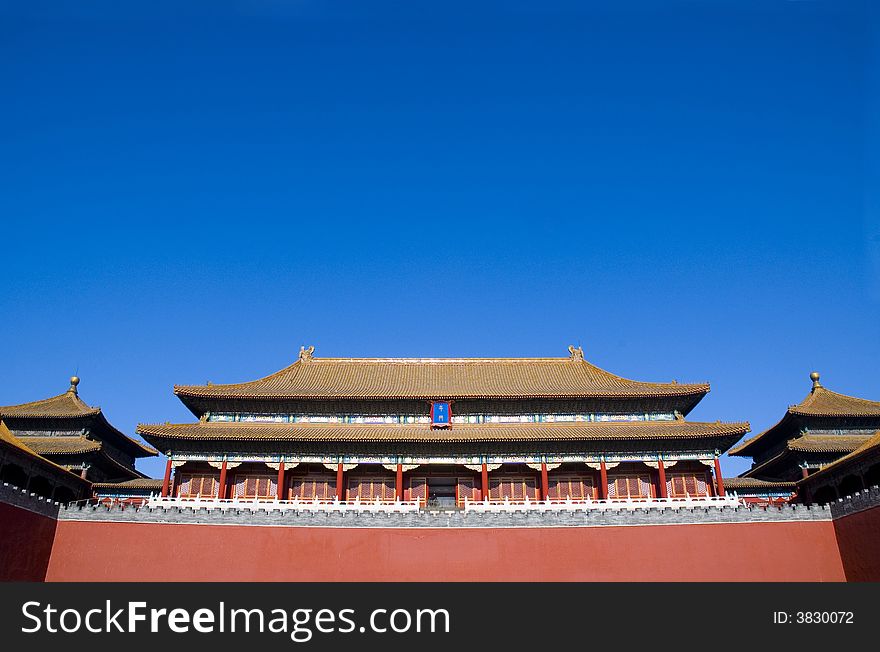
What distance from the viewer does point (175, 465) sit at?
26.4 metres

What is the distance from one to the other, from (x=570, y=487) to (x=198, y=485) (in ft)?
48.2

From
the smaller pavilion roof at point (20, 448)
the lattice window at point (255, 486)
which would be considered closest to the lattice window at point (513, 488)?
the lattice window at point (255, 486)

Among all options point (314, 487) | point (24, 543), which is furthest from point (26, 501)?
point (314, 487)

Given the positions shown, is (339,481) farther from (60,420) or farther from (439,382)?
(60,420)

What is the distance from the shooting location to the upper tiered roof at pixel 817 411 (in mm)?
27578

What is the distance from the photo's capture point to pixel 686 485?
88.2 ft

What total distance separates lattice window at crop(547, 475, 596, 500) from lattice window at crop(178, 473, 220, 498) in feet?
43.1

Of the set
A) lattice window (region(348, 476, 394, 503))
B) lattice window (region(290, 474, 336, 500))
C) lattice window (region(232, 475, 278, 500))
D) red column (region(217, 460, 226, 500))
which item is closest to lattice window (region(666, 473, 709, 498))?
lattice window (region(348, 476, 394, 503))

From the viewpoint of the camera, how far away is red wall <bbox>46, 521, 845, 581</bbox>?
20.7 metres

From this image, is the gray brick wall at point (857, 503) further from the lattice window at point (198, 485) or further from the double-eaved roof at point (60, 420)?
the double-eaved roof at point (60, 420)

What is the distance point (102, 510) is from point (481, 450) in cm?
1319

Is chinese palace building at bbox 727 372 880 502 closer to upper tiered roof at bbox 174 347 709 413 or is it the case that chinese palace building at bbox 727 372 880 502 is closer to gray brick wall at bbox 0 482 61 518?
upper tiered roof at bbox 174 347 709 413

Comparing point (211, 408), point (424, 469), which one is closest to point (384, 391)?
point (424, 469)
